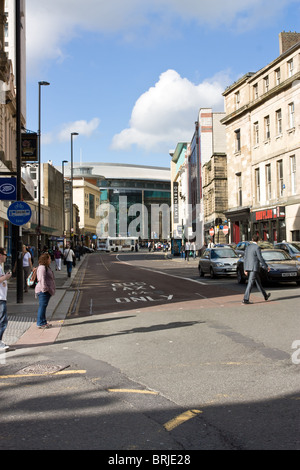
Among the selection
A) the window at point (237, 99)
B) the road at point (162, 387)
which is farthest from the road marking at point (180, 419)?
the window at point (237, 99)

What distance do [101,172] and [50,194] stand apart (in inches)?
4253

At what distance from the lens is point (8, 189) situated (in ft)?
55.5

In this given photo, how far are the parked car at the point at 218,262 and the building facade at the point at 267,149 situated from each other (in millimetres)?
11404

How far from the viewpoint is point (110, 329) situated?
11.2m

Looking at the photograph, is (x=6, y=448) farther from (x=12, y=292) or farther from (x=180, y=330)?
(x=12, y=292)

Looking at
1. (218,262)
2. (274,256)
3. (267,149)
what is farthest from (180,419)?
(267,149)

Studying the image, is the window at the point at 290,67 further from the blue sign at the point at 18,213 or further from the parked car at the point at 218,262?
the blue sign at the point at 18,213

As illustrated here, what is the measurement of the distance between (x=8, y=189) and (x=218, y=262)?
12804 mm

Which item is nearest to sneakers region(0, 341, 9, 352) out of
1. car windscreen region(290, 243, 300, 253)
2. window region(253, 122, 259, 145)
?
car windscreen region(290, 243, 300, 253)

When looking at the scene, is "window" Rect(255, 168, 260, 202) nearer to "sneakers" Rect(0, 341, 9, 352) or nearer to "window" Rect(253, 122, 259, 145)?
"window" Rect(253, 122, 259, 145)

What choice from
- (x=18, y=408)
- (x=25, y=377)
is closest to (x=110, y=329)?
(x=25, y=377)

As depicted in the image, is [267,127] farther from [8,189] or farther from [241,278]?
[8,189]

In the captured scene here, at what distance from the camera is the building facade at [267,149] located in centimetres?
3847
